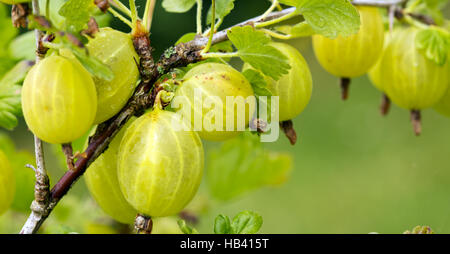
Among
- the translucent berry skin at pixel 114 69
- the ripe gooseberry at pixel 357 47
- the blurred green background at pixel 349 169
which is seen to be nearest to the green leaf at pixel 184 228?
the translucent berry skin at pixel 114 69

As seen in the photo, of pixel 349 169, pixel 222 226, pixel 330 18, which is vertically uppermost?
pixel 330 18

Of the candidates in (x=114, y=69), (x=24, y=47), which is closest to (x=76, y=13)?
(x=114, y=69)

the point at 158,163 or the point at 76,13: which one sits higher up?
the point at 76,13

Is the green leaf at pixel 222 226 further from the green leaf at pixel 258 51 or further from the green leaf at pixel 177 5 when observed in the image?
the green leaf at pixel 177 5

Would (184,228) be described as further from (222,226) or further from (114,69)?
(114,69)

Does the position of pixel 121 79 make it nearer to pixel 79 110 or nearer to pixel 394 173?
pixel 79 110

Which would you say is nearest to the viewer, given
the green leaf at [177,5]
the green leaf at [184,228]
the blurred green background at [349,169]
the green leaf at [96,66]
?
the green leaf at [96,66]
